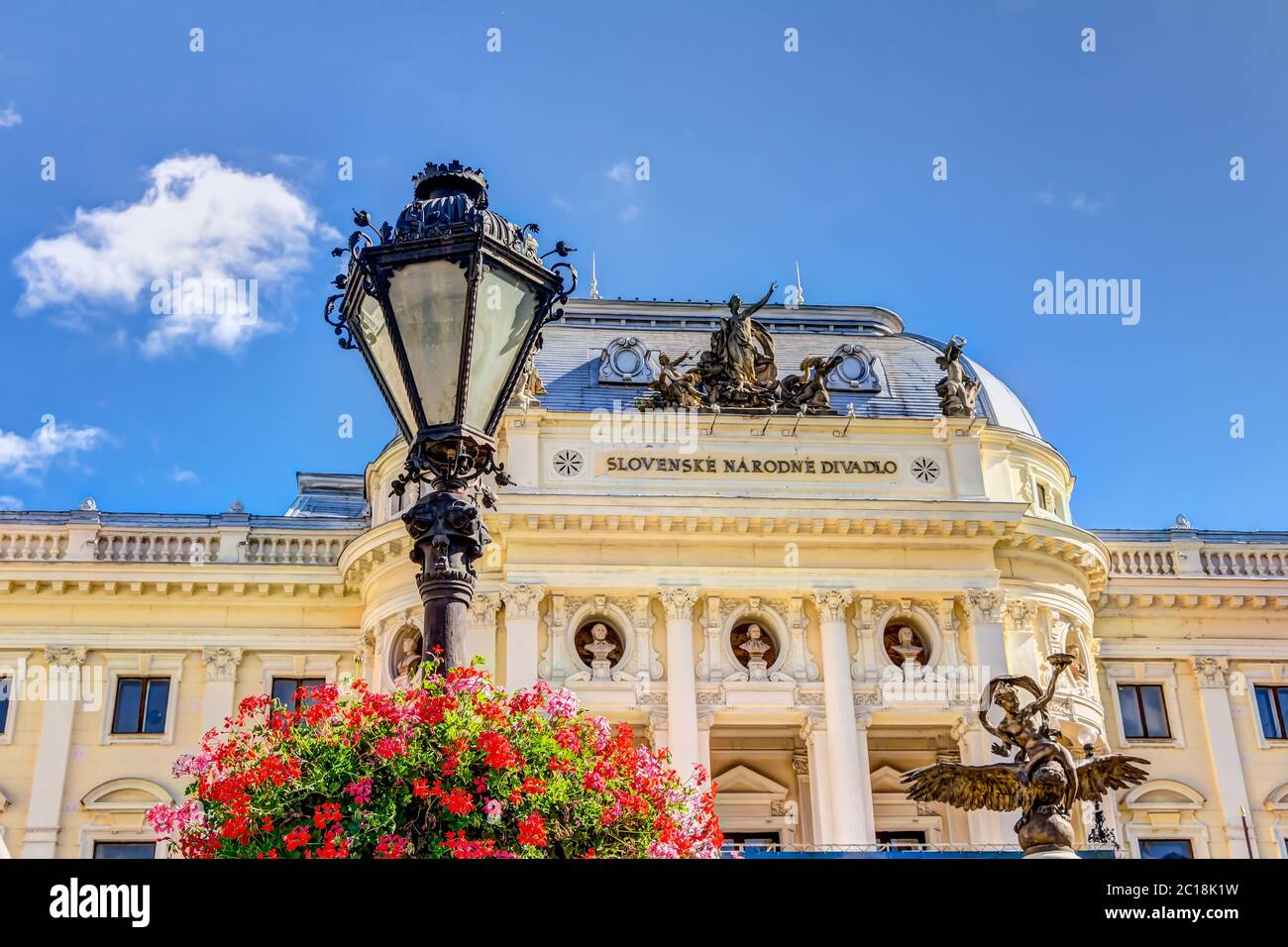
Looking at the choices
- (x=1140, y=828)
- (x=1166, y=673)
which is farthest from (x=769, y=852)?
(x=1166, y=673)

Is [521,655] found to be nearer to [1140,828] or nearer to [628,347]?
[628,347]

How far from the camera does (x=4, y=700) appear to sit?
32.0m

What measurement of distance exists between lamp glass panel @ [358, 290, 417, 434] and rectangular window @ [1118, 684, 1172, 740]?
28.6m

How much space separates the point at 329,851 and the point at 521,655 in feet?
72.6

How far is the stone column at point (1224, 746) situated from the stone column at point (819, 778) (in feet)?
32.7

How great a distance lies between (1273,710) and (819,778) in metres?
12.5

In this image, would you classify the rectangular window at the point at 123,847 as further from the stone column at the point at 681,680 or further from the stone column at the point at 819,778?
the stone column at the point at 819,778

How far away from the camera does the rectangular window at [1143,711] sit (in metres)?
33.1

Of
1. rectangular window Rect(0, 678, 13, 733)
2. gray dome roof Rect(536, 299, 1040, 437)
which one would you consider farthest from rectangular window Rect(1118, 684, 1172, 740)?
rectangular window Rect(0, 678, 13, 733)

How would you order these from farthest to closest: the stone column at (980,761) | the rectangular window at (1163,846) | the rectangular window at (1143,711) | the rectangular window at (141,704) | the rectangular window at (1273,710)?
the rectangular window at (1273,710)
the rectangular window at (1143,711)
the rectangular window at (141,704)
the rectangular window at (1163,846)
the stone column at (980,761)

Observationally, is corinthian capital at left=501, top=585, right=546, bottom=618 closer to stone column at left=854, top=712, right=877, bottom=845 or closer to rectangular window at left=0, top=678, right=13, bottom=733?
stone column at left=854, top=712, right=877, bottom=845

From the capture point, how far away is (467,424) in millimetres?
7785

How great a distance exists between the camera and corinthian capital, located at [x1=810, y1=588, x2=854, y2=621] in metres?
30.1

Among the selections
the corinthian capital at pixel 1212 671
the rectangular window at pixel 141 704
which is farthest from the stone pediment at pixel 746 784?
the rectangular window at pixel 141 704
